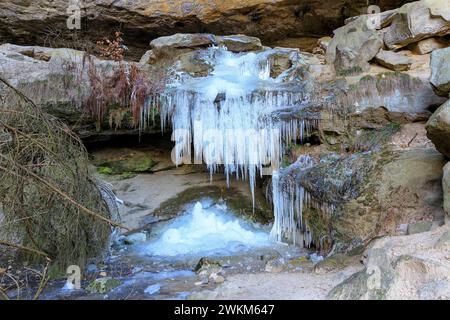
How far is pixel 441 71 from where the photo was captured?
4727 millimetres

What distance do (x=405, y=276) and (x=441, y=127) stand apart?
180cm

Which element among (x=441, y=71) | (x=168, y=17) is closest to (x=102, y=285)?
(x=441, y=71)

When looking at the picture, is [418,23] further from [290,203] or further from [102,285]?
[102,285]

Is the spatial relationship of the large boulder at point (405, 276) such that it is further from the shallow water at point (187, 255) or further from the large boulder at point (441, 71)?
the large boulder at point (441, 71)

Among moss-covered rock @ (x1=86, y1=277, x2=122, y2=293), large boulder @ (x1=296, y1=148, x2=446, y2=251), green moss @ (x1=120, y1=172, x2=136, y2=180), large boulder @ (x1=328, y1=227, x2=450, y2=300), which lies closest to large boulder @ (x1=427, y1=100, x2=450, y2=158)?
large boulder @ (x1=296, y1=148, x2=446, y2=251)

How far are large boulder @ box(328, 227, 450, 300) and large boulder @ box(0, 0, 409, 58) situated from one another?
8.09 m

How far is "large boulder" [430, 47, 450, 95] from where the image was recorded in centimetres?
465

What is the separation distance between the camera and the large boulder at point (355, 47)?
7.64 metres

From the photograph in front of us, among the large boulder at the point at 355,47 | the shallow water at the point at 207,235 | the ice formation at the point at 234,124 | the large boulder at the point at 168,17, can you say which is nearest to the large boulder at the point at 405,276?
the shallow water at the point at 207,235

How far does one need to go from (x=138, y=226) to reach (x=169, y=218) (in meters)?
0.55

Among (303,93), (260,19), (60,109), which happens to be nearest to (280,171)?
(303,93)

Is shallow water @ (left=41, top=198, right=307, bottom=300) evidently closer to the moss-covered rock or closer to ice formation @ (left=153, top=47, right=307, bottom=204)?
the moss-covered rock

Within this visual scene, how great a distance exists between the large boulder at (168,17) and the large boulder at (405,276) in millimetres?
8089

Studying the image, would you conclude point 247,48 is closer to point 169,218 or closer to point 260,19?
point 260,19
